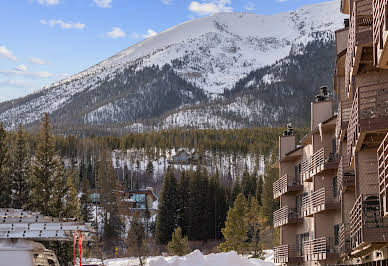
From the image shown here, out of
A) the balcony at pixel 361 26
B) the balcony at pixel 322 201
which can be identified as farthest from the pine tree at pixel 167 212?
the balcony at pixel 361 26

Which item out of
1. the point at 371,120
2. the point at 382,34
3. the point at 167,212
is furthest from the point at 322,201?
the point at 167,212

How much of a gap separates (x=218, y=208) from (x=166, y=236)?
11.4 metres

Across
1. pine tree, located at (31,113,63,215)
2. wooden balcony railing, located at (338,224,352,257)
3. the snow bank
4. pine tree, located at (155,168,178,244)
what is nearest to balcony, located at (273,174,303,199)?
wooden balcony railing, located at (338,224,352,257)

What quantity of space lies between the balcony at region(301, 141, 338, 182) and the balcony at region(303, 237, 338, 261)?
360 cm

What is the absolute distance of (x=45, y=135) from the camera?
47594mm

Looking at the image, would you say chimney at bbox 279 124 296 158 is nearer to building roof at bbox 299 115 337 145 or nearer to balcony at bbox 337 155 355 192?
building roof at bbox 299 115 337 145

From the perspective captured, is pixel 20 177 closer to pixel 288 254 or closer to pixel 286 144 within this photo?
pixel 286 144

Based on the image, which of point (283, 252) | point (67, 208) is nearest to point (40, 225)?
point (283, 252)

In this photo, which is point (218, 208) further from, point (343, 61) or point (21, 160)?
point (343, 61)

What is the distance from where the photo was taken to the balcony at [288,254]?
122ft

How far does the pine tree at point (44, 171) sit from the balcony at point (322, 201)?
21778mm

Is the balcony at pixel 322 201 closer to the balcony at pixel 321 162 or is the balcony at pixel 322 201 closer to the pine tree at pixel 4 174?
the balcony at pixel 321 162

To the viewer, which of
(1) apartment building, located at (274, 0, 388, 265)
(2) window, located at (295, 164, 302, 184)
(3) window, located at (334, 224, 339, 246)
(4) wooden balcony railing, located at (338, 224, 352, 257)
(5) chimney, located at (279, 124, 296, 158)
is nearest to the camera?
(1) apartment building, located at (274, 0, 388, 265)

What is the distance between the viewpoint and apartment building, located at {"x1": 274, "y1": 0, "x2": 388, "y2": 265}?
53.3 feet
